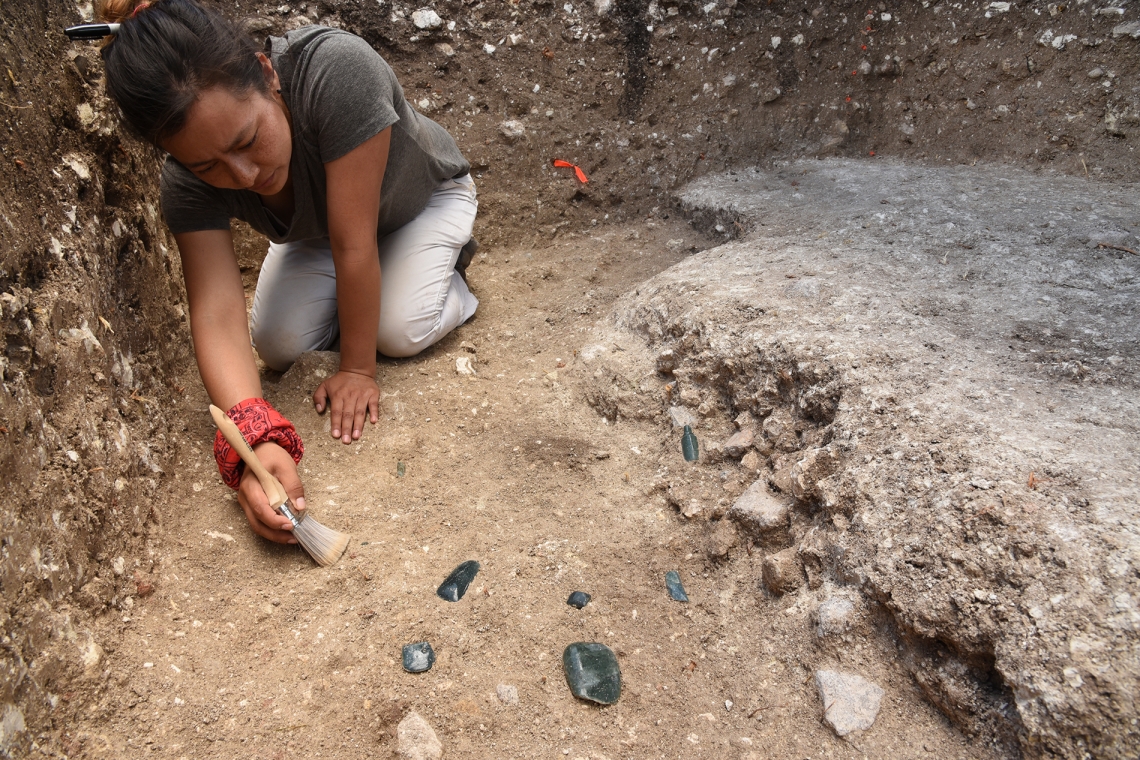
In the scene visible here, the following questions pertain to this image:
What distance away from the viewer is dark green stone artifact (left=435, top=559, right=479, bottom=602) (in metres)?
1.22

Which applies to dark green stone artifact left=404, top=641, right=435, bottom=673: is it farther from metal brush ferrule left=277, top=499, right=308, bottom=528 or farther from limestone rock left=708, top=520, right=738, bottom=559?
limestone rock left=708, top=520, right=738, bottom=559

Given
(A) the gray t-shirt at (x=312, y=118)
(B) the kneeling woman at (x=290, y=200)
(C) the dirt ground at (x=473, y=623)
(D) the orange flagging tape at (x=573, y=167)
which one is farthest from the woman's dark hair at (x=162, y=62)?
(D) the orange flagging tape at (x=573, y=167)

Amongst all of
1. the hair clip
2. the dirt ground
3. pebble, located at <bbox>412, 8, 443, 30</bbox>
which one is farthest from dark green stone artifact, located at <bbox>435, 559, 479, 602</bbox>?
pebble, located at <bbox>412, 8, 443, 30</bbox>

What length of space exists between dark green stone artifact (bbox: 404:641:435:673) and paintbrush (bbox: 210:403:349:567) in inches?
9.9

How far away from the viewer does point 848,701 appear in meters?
0.96

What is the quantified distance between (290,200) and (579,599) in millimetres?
1151

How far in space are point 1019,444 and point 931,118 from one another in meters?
2.00

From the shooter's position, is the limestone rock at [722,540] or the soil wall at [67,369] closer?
the soil wall at [67,369]

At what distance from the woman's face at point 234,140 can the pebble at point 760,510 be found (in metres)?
1.05

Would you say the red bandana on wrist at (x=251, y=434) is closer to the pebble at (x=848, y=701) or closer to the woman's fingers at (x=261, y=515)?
the woman's fingers at (x=261, y=515)

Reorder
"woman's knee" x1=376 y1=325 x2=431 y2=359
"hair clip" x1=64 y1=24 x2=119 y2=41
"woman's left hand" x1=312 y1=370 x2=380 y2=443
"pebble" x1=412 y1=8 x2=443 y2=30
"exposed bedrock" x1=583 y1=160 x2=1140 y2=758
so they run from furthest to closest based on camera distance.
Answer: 1. "pebble" x1=412 y1=8 x2=443 y2=30
2. "woman's knee" x1=376 y1=325 x2=431 y2=359
3. "woman's left hand" x1=312 y1=370 x2=380 y2=443
4. "hair clip" x1=64 y1=24 x2=119 y2=41
5. "exposed bedrock" x1=583 y1=160 x2=1140 y2=758

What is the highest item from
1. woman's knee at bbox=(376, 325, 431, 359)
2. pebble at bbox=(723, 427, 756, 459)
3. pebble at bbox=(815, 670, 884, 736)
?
pebble at bbox=(815, 670, 884, 736)

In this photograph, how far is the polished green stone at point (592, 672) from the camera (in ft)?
3.48

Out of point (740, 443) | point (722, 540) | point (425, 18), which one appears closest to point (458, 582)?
point (722, 540)
